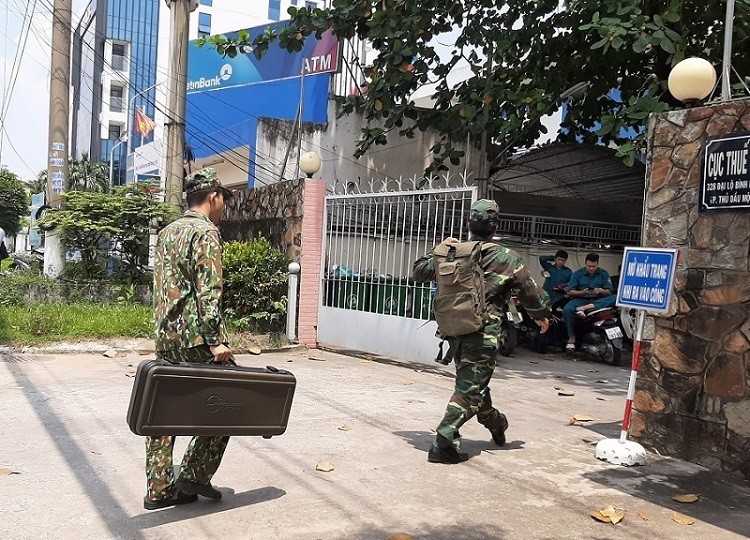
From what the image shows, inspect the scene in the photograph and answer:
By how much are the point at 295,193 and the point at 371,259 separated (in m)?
1.45

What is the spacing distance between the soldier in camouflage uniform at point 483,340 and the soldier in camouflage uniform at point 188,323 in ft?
5.08

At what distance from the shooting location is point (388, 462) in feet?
15.4

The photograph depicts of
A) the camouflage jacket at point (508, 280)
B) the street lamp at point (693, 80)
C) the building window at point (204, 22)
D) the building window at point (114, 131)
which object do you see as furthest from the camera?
the building window at point (114, 131)

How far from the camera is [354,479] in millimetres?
4332

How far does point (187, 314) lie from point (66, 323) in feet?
18.9

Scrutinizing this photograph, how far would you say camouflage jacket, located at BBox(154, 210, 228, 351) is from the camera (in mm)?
3609

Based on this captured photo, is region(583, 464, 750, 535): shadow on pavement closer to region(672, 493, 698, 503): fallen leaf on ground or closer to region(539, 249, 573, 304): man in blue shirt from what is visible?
region(672, 493, 698, 503): fallen leaf on ground

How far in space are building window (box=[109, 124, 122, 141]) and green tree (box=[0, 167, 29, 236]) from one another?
89.0 ft

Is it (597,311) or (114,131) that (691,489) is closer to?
(597,311)

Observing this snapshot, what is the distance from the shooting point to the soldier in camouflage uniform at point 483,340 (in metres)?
4.71

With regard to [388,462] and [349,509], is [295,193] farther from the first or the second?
[349,509]

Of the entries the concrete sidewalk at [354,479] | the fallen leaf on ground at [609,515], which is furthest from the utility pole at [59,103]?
the fallen leaf on ground at [609,515]

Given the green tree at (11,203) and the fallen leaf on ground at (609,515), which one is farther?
the green tree at (11,203)

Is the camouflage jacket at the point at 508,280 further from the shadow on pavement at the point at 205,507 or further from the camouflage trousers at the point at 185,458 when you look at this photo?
the camouflage trousers at the point at 185,458
